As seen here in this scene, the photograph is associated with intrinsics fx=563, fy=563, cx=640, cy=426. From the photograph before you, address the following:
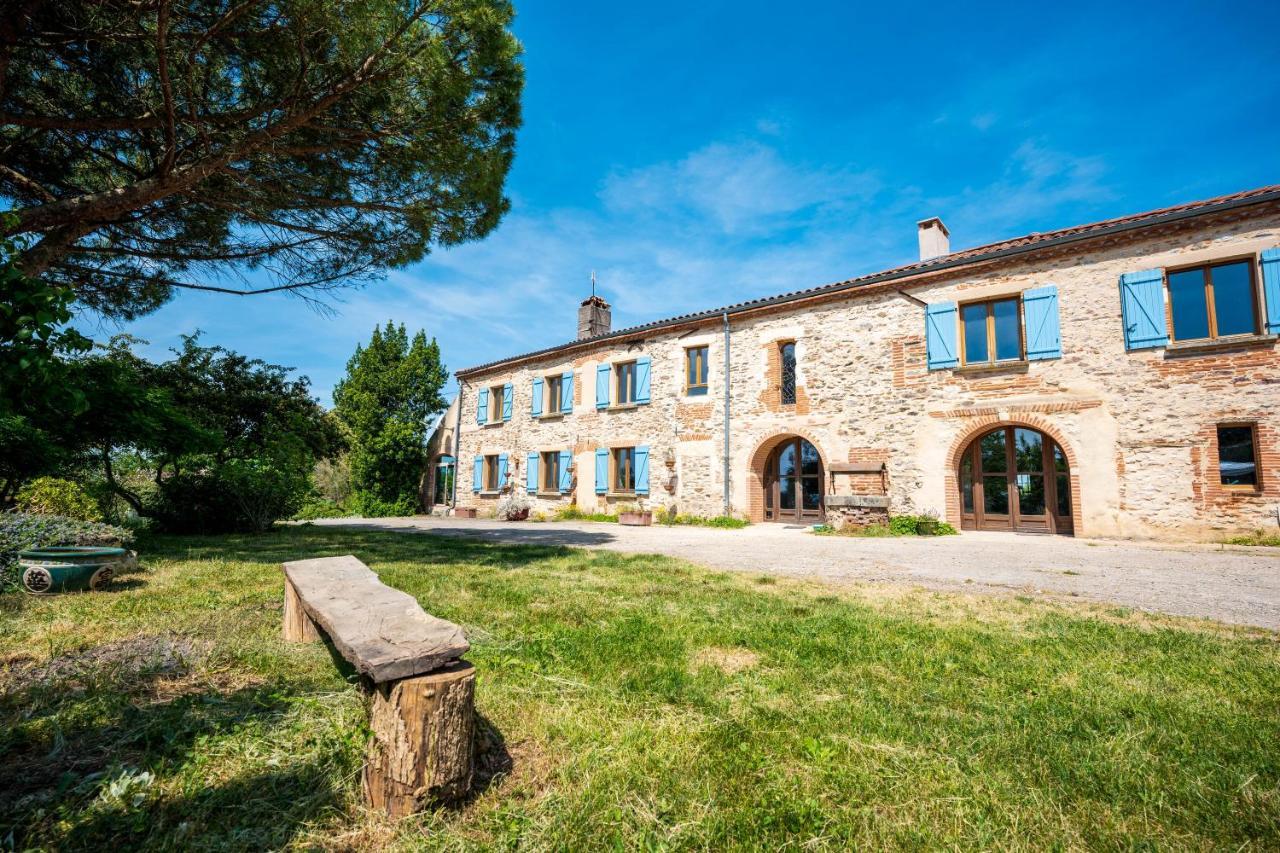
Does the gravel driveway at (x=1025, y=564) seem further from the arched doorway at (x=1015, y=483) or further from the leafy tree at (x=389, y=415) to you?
the leafy tree at (x=389, y=415)

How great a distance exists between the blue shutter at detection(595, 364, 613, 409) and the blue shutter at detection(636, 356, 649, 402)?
981 mm

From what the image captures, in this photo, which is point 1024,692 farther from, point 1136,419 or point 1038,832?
point 1136,419

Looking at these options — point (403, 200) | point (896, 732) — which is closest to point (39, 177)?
point (403, 200)

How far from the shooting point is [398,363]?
1867 centimetres

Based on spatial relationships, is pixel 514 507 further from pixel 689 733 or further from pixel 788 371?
pixel 689 733

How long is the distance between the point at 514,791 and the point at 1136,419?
10.7 m

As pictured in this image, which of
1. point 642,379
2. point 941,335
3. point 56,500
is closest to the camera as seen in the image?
point 56,500

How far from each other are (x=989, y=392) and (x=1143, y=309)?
2.35 metres

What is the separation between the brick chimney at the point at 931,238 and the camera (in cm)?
1238

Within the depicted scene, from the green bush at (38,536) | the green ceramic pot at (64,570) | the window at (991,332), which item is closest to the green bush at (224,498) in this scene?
the green bush at (38,536)

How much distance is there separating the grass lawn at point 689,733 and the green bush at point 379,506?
15.1 meters

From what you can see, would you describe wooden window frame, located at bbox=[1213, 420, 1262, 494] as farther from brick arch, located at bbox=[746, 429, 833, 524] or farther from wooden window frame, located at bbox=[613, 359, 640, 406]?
wooden window frame, located at bbox=[613, 359, 640, 406]

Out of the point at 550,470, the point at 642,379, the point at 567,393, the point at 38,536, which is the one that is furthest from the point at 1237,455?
the point at 38,536

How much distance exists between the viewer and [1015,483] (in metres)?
10.2
